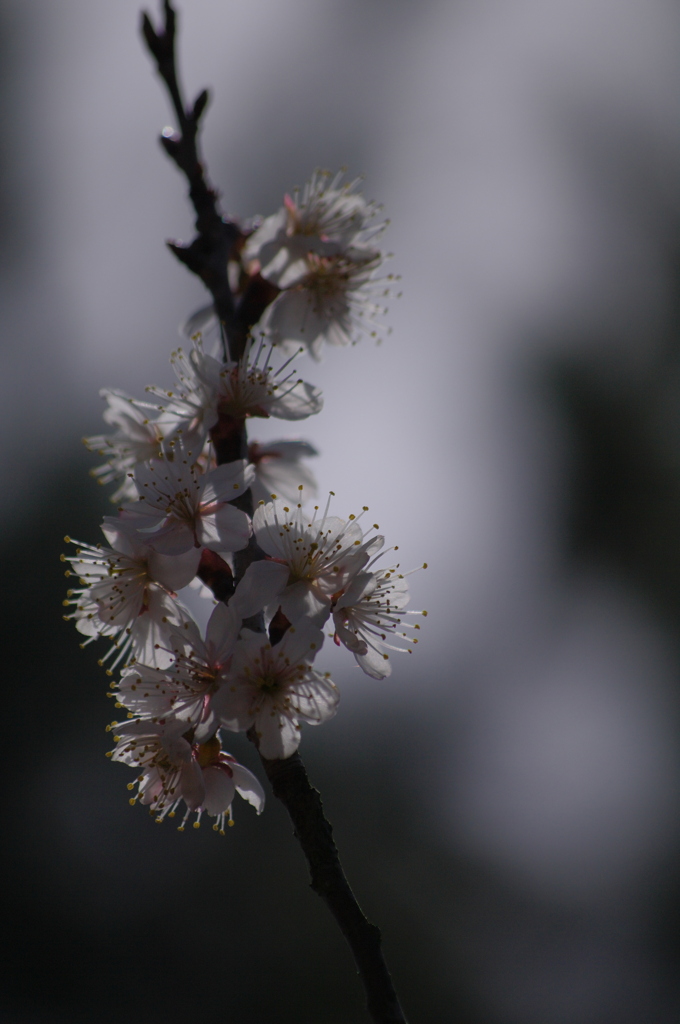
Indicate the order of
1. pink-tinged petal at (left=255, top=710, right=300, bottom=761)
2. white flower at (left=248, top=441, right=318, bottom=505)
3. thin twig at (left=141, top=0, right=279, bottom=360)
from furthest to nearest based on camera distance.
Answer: white flower at (left=248, top=441, right=318, bottom=505), thin twig at (left=141, top=0, right=279, bottom=360), pink-tinged petal at (left=255, top=710, right=300, bottom=761)

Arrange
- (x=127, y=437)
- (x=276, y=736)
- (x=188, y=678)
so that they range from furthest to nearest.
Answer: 1. (x=127, y=437)
2. (x=188, y=678)
3. (x=276, y=736)

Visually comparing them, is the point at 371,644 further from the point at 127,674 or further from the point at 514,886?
the point at 514,886

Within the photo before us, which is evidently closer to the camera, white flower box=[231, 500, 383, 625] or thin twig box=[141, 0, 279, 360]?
white flower box=[231, 500, 383, 625]

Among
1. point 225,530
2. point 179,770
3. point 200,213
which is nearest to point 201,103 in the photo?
point 200,213

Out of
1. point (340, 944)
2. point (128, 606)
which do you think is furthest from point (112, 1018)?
point (128, 606)

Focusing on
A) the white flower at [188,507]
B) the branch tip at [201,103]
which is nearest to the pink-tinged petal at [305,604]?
the white flower at [188,507]

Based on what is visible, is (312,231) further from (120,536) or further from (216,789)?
(216,789)

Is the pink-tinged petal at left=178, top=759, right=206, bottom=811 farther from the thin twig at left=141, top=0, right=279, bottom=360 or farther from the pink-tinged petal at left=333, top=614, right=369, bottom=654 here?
the thin twig at left=141, top=0, right=279, bottom=360

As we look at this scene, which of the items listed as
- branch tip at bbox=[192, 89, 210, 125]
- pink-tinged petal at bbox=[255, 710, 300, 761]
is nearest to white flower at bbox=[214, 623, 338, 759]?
pink-tinged petal at bbox=[255, 710, 300, 761]
